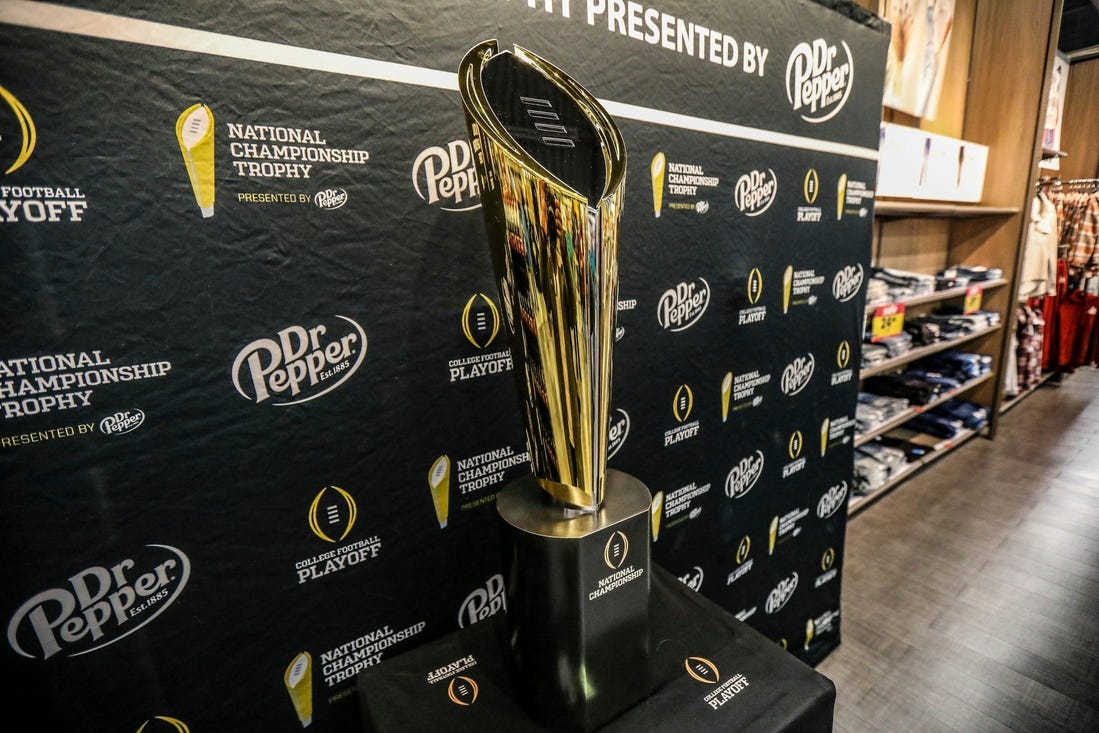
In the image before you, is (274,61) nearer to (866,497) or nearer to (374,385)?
(374,385)

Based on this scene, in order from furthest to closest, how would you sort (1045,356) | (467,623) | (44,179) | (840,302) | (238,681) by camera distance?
1. (1045,356)
2. (840,302)
3. (467,623)
4. (238,681)
5. (44,179)

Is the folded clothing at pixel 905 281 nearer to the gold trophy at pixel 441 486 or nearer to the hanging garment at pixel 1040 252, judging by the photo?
the hanging garment at pixel 1040 252

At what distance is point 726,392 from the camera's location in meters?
1.28

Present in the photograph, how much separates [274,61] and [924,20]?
305 centimetres

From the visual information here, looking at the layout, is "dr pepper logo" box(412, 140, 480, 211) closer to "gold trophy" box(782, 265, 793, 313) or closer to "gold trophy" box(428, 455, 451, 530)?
"gold trophy" box(428, 455, 451, 530)

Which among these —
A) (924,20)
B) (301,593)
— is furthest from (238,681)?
(924,20)

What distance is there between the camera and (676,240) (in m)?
1.09

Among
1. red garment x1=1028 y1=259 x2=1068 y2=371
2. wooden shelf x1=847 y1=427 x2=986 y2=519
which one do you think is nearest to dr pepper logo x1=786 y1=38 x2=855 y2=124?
wooden shelf x1=847 y1=427 x2=986 y2=519

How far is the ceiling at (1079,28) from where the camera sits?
12.5 feet

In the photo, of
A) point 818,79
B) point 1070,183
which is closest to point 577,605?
point 818,79

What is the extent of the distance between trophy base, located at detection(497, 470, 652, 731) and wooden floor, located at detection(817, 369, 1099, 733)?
55.4 inches

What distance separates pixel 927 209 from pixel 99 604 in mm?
3178

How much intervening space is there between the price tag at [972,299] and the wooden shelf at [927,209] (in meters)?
0.46

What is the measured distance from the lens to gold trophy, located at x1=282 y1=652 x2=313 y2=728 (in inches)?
29.1
